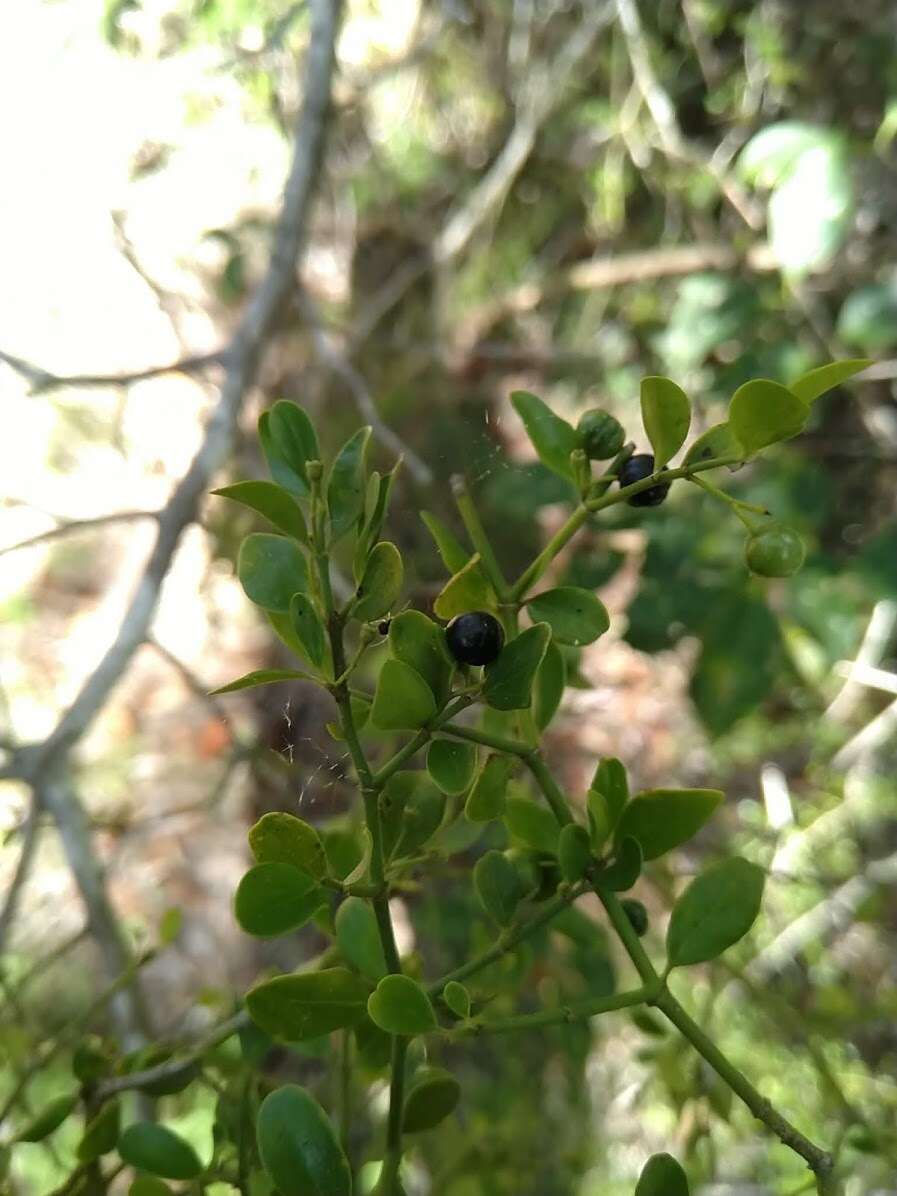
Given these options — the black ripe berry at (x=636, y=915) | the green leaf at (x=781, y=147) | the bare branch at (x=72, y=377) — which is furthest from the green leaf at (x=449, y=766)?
the green leaf at (x=781, y=147)

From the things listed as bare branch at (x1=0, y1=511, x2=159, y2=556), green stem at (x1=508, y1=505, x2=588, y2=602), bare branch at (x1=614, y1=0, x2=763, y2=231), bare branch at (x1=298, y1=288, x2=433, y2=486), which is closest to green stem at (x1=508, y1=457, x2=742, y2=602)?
green stem at (x1=508, y1=505, x2=588, y2=602)

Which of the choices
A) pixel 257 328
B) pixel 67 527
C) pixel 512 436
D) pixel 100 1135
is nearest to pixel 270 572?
pixel 100 1135

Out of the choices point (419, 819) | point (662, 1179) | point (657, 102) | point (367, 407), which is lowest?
point (662, 1179)

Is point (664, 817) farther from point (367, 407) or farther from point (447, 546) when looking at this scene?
point (367, 407)

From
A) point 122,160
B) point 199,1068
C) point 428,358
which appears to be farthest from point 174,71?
point 199,1068

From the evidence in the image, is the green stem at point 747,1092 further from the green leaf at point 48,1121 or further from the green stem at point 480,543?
the green leaf at point 48,1121
